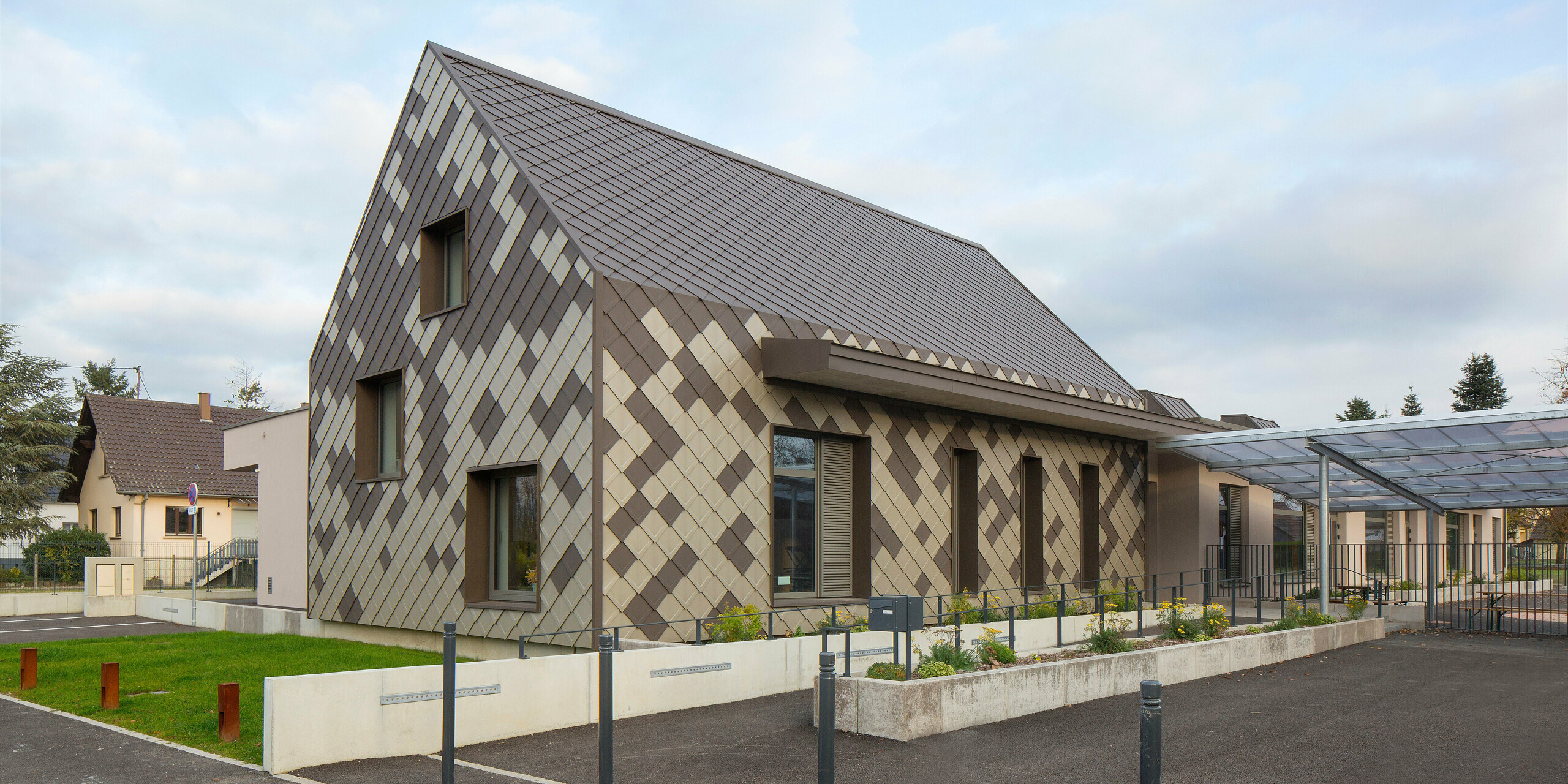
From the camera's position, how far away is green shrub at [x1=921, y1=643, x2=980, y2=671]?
980 centimetres

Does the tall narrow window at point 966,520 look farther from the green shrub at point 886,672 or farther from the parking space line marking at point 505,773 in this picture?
the parking space line marking at point 505,773

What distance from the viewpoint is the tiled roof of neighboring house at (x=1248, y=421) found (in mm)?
24562

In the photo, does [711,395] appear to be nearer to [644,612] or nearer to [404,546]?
[644,612]

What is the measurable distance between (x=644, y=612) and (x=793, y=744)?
156 inches

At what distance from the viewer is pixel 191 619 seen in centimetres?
2117

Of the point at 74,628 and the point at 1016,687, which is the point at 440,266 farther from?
the point at 74,628

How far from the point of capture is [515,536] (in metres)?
14.0

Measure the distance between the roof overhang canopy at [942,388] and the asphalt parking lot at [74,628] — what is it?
1332 cm

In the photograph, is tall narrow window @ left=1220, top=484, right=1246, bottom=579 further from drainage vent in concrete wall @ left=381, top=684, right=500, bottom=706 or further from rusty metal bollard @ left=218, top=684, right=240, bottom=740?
rusty metal bollard @ left=218, top=684, right=240, bottom=740

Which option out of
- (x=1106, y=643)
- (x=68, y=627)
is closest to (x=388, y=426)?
(x=68, y=627)

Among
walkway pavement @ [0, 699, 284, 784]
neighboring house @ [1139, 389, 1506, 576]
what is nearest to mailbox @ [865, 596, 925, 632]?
walkway pavement @ [0, 699, 284, 784]

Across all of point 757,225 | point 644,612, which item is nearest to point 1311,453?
point 757,225

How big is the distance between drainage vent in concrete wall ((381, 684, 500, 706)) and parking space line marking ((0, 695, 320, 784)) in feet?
2.81

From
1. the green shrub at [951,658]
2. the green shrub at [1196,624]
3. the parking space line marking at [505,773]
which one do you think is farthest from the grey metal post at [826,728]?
the green shrub at [1196,624]
